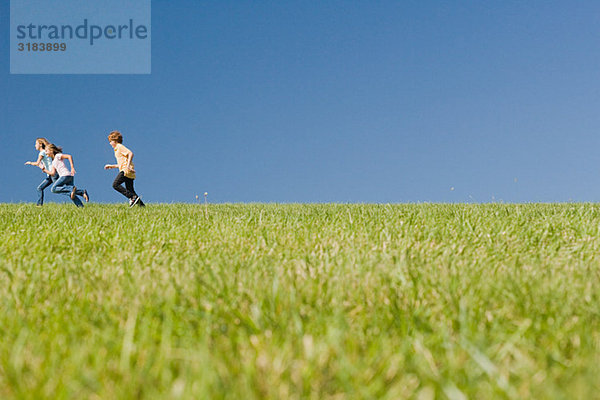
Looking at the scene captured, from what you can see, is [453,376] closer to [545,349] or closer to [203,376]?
[545,349]

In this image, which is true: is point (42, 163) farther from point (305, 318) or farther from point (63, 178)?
point (305, 318)

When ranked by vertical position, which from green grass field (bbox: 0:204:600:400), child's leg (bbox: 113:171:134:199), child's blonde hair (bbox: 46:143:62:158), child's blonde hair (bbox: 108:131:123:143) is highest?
child's blonde hair (bbox: 46:143:62:158)

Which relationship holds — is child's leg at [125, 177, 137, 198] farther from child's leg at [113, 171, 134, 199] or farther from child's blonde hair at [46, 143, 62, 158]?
child's blonde hair at [46, 143, 62, 158]

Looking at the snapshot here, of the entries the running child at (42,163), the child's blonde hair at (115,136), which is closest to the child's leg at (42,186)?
the running child at (42,163)

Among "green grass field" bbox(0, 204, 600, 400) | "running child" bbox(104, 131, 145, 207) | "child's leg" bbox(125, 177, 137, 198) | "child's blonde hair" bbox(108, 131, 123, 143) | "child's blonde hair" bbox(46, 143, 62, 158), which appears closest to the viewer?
"green grass field" bbox(0, 204, 600, 400)

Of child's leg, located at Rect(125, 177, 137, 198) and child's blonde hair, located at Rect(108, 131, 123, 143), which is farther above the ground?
child's blonde hair, located at Rect(108, 131, 123, 143)

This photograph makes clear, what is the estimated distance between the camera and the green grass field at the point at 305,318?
4.79 feet

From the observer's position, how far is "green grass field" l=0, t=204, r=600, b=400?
4.79 ft

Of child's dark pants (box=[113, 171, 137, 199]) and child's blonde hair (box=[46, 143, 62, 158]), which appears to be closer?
child's dark pants (box=[113, 171, 137, 199])

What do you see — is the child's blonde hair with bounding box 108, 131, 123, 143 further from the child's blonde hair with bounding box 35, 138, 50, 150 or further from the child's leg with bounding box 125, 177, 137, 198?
the child's blonde hair with bounding box 35, 138, 50, 150

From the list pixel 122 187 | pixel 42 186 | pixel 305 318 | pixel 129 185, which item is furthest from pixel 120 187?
pixel 305 318

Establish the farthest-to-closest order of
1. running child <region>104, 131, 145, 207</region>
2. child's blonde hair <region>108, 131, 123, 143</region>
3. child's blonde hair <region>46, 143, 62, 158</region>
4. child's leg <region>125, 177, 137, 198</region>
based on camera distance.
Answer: child's blonde hair <region>46, 143, 62, 158</region>
child's blonde hair <region>108, 131, 123, 143</region>
child's leg <region>125, 177, 137, 198</region>
running child <region>104, 131, 145, 207</region>

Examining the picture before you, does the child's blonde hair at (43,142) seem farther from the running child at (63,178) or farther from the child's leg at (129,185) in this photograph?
the child's leg at (129,185)

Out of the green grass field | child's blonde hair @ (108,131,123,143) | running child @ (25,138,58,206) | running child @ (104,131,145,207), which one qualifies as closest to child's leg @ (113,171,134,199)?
running child @ (104,131,145,207)
